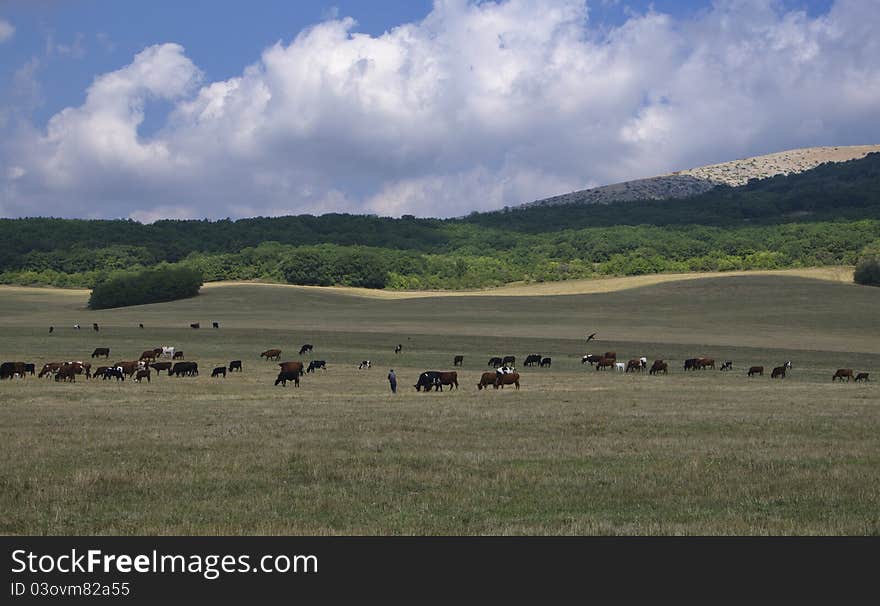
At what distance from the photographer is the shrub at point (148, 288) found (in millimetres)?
123438

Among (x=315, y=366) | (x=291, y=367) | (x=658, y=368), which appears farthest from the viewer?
(x=315, y=366)

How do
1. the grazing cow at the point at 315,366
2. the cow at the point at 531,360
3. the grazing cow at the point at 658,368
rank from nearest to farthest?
the grazing cow at the point at 315,366, the grazing cow at the point at 658,368, the cow at the point at 531,360

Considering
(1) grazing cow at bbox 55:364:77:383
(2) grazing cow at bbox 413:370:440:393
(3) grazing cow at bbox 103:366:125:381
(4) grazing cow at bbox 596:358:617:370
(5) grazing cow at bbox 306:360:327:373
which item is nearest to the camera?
(2) grazing cow at bbox 413:370:440:393

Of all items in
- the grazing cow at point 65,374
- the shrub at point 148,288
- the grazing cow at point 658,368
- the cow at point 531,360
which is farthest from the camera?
the shrub at point 148,288

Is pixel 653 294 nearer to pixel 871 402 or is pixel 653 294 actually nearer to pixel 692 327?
pixel 692 327

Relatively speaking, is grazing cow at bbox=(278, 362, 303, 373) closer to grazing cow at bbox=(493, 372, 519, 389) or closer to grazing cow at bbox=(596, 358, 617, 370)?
grazing cow at bbox=(493, 372, 519, 389)

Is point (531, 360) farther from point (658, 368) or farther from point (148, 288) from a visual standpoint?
point (148, 288)

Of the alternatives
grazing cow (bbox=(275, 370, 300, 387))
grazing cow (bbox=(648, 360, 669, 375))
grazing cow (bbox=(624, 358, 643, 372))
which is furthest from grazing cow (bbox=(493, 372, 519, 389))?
grazing cow (bbox=(624, 358, 643, 372))

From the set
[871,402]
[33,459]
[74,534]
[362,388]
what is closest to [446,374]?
[362,388]

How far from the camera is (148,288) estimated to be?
127 meters

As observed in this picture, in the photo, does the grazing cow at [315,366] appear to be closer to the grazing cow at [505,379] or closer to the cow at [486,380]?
the cow at [486,380]

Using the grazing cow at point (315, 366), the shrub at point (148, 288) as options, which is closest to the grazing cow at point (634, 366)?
the grazing cow at point (315, 366)

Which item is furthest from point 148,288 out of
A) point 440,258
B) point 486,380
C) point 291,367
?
point 486,380

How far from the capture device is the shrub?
405 ft
